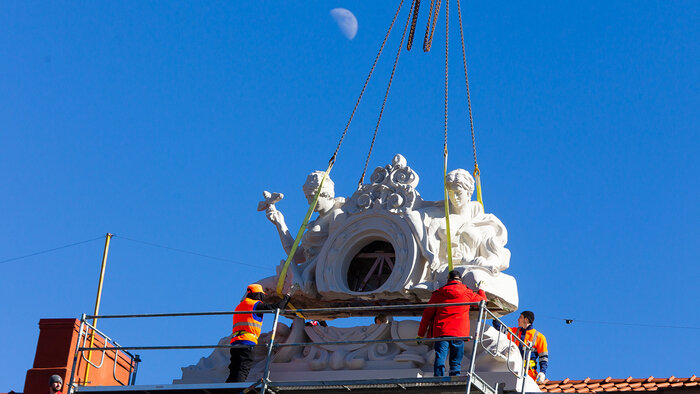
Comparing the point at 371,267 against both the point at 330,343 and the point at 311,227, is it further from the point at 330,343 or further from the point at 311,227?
the point at 330,343

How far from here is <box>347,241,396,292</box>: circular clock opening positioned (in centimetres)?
2197

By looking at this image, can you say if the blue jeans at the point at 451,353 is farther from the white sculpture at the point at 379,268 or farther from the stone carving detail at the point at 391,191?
the stone carving detail at the point at 391,191

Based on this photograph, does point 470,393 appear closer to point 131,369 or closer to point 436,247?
point 436,247

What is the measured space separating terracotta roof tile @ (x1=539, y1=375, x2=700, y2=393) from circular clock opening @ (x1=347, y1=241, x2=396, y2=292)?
284 cm

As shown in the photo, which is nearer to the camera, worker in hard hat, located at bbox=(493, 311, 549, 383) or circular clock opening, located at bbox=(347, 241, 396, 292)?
worker in hard hat, located at bbox=(493, 311, 549, 383)

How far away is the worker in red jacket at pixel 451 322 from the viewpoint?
19172 mm

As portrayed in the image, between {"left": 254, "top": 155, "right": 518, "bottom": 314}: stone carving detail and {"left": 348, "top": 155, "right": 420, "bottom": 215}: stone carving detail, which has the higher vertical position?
{"left": 348, "top": 155, "right": 420, "bottom": 215}: stone carving detail

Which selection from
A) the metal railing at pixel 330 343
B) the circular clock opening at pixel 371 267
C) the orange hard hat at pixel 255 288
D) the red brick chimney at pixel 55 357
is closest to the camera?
the metal railing at pixel 330 343

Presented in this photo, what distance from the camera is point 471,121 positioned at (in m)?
23.7

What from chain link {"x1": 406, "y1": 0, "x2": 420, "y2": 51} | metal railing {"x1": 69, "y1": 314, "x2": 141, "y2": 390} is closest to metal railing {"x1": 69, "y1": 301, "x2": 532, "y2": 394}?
metal railing {"x1": 69, "y1": 314, "x2": 141, "y2": 390}

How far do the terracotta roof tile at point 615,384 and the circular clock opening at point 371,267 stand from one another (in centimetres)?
284

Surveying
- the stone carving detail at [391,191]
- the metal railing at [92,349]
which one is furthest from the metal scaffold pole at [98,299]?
the stone carving detail at [391,191]

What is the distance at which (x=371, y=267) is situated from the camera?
22094 millimetres

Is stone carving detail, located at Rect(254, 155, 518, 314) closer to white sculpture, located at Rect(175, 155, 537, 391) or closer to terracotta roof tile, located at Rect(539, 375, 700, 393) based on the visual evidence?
white sculpture, located at Rect(175, 155, 537, 391)
